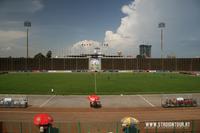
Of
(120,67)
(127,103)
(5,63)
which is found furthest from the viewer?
(120,67)

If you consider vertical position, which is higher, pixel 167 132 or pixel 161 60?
pixel 161 60

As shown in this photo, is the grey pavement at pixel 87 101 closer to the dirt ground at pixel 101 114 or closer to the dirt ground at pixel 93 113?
the dirt ground at pixel 93 113

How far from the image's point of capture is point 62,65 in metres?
145

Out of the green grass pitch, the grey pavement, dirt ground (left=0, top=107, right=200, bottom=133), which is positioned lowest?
dirt ground (left=0, top=107, right=200, bottom=133)

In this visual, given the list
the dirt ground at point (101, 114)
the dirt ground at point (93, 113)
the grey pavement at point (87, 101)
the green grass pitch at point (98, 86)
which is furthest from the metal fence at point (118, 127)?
the green grass pitch at point (98, 86)

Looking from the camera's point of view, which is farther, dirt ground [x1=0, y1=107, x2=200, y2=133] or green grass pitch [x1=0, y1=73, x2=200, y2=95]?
green grass pitch [x1=0, y1=73, x2=200, y2=95]

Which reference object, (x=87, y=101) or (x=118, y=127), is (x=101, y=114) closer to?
(x=87, y=101)

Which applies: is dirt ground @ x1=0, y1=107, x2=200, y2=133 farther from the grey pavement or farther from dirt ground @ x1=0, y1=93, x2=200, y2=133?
the grey pavement

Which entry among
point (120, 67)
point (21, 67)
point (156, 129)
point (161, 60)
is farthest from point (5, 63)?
point (156, 129)

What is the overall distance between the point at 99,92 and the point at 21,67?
92.7 m

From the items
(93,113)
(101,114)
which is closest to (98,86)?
(93,113)

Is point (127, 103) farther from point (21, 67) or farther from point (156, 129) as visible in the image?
point (21, 67)

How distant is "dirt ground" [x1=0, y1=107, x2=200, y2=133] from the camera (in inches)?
1211

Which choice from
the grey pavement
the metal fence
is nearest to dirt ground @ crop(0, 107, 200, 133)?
the grey pavement
